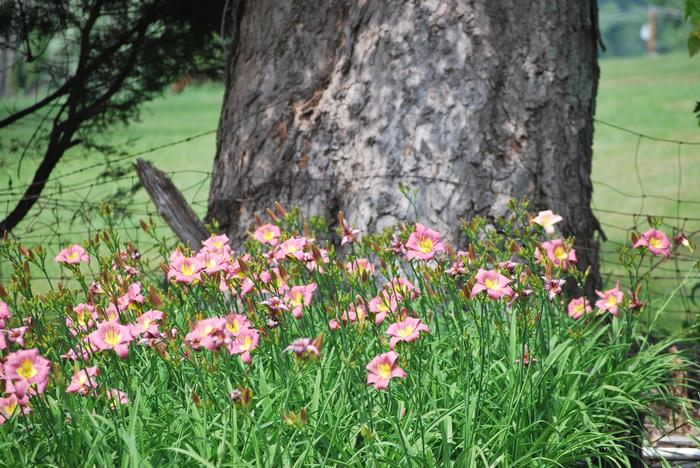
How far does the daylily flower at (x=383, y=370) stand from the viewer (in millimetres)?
2195

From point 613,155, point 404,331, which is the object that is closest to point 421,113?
point 404,331

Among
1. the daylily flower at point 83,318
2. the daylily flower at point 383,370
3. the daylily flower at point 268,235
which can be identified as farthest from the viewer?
the daylily flower at point 268,235

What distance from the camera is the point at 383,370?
223 cm

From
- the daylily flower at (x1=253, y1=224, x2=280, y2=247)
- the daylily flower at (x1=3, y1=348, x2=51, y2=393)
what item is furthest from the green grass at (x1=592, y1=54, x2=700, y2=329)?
the daylily flower at (x1=3, y1=348, x2=51, y2=393)

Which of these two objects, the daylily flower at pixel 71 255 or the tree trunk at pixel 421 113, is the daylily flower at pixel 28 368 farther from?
the tree trunk at pixel 421 113

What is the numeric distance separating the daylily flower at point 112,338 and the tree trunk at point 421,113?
1.93 metres

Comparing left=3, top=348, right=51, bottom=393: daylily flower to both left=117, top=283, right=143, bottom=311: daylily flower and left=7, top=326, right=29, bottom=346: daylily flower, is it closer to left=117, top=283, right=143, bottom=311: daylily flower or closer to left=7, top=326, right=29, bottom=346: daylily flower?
left=7, top=326, right=29, bottom=346: daylily flower

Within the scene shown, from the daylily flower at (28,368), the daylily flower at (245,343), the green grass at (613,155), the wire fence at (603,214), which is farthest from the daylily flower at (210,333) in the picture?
the wire fence at (603,214)

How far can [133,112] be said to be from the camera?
624 centimetres

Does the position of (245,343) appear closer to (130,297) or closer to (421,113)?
(130,297)

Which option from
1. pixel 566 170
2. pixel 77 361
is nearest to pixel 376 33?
pixel 566 170

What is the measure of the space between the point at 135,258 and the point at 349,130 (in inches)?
60.0

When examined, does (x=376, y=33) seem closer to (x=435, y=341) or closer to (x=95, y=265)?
(x=435, y=341)

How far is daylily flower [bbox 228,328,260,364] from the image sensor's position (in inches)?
89.7
